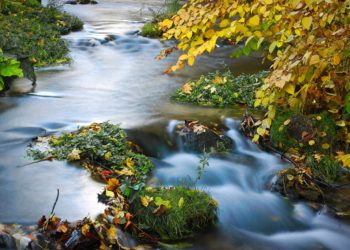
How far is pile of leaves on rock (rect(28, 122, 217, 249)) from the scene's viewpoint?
3920 millimetres

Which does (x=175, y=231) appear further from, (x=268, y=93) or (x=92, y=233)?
(x=268, y=93)

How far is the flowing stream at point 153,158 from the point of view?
14.8ft

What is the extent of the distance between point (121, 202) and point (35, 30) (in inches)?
367

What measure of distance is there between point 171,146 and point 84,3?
53.1 feet

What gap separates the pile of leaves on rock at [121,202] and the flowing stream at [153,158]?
154 millimetres

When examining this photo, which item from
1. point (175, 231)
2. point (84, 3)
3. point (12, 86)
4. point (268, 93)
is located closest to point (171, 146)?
point (175, 231)

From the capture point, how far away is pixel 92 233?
3895mm

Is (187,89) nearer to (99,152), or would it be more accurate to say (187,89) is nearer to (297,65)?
(99,152)

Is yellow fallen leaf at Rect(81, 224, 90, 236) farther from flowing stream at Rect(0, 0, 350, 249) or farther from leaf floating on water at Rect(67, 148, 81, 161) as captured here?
leaf floating on water at Rect(67, 148, 81, 161)

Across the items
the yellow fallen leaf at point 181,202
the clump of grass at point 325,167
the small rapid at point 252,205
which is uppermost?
the yellow fallen leaf at point 181,202

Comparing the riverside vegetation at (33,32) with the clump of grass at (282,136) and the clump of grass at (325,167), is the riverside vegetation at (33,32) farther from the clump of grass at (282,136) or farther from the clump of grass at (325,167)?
the clump of grass at (325,167)

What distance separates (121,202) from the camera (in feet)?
14.3

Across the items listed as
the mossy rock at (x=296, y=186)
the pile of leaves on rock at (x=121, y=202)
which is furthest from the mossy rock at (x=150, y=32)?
the mossy rock at (x=296, y=186)

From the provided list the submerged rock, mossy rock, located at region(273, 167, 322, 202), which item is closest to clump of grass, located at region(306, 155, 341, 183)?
mossy rock, located at region(273, 167, 322, 202)
